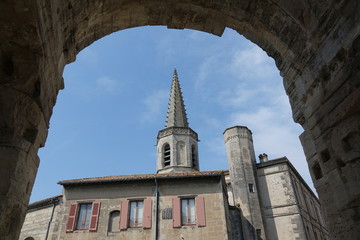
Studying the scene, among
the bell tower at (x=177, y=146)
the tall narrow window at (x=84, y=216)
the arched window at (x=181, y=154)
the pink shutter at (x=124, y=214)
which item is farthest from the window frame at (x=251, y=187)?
the tall narrow window at (x=84, y=216)

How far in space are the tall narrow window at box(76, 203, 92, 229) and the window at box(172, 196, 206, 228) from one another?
4144mm

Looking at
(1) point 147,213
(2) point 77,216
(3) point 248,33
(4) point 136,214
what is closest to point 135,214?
(4) point 136,214

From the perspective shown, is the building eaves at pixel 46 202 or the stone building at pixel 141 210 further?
the building eaves at pixel 46 202

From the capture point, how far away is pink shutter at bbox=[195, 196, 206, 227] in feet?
43.9

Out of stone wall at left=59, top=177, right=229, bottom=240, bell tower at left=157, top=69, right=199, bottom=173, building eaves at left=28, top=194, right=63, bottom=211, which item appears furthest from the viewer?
bell tower at left=157, top=69, right=199, bottom=173

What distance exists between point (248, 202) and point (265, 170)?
338 cm

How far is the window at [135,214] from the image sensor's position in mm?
13633

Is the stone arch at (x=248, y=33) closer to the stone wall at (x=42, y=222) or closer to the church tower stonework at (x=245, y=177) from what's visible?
the stone wall at (x=42, y=222)

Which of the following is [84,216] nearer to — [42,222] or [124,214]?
[124,214]

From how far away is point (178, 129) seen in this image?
96.1 ft

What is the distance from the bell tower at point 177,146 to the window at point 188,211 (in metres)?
12.0

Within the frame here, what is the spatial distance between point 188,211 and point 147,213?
1.97 metres

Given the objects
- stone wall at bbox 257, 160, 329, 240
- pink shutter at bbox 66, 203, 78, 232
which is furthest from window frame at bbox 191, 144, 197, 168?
pink shutter at bbox 66, 203, 78, 232

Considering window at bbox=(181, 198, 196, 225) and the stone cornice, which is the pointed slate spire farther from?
window at bbox=(181, 198, 196, 225)
